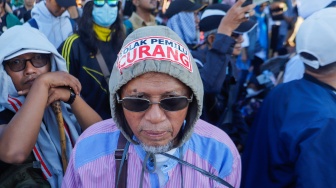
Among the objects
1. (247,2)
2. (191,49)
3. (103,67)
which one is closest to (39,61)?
(103,67)

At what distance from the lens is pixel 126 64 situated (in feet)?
5.03

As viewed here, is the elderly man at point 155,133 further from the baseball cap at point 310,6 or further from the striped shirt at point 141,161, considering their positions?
the baseball cap at point 310,6

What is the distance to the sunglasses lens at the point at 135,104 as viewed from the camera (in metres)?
1.54

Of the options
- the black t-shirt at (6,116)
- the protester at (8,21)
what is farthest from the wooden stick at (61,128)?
the protester at (8,21)

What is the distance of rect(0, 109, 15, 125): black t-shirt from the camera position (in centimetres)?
203

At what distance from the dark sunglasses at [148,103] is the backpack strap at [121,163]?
0.67ft

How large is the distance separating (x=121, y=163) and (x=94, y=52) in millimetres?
1821

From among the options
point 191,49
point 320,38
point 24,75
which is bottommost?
point 191,49

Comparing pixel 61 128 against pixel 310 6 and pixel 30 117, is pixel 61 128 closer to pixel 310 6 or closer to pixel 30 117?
pixel 30 117

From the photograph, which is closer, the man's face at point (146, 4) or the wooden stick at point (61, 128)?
the wooden stick at point (61, 128)

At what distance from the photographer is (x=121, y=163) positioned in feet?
5.33

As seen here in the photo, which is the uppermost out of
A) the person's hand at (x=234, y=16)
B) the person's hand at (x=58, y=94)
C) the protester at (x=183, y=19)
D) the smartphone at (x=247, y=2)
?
the smartphone at (x=247, y=2)

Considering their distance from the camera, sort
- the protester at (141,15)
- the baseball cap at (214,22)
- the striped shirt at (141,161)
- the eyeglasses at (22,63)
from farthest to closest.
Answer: the protester at (141,15) < the baseball cap at (214,22) < the eyeglasses at (22,63) < the striped shirt at (141,161)

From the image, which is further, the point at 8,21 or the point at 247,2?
the point at 8,21
